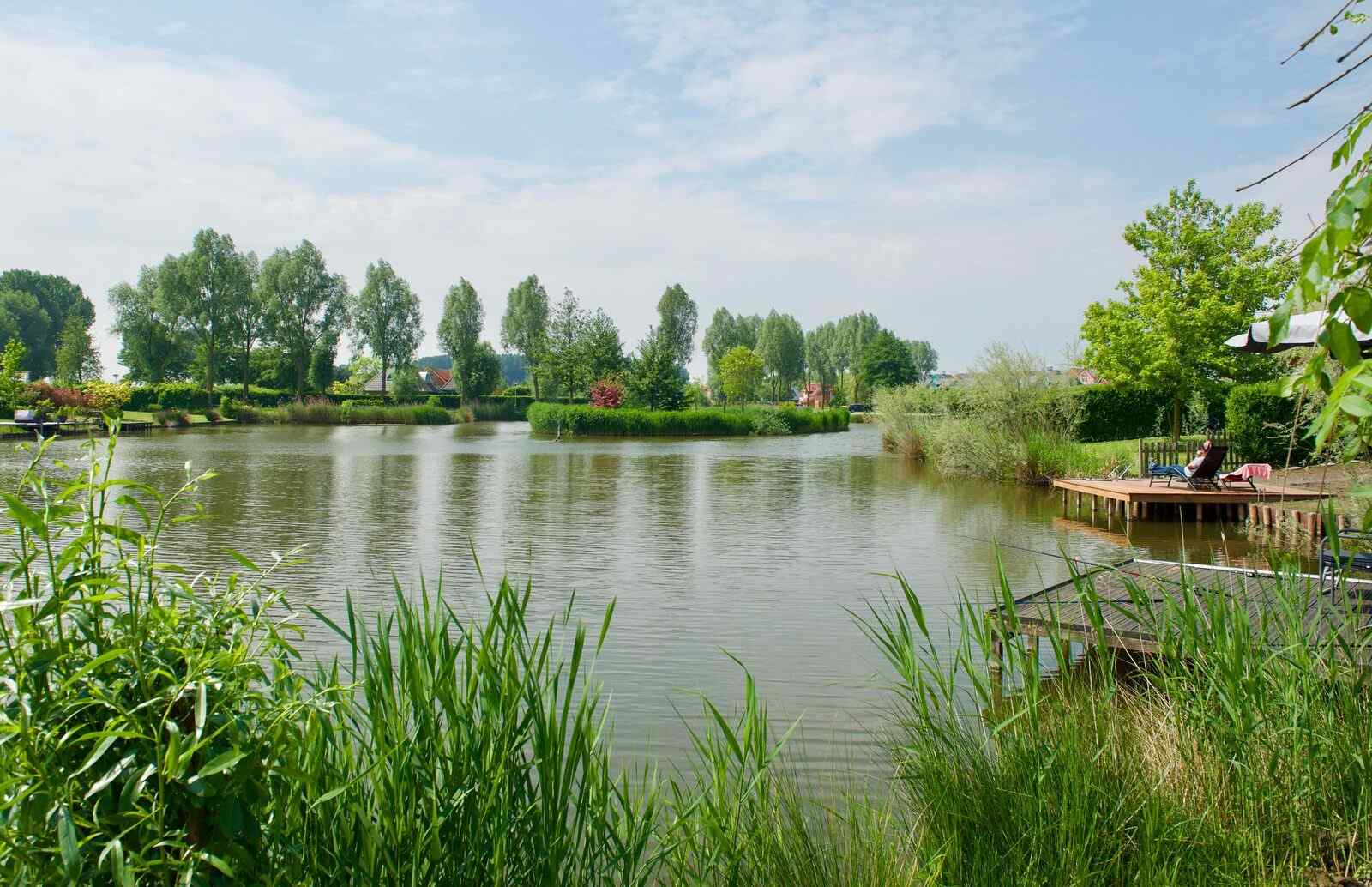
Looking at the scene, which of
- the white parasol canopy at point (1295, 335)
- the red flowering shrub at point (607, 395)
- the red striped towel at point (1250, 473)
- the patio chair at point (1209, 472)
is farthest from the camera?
the red flowering shrub at point (607, 395)

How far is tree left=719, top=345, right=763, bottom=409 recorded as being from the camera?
59.8m

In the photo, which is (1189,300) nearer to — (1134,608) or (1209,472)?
(1209,472)

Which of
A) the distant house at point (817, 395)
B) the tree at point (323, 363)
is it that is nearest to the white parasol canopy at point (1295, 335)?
the tree at point (323, 363)

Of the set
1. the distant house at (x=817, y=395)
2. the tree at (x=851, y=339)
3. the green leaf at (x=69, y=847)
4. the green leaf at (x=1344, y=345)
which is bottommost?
the green leaf at (x=69, y=847)

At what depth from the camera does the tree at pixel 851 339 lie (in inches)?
3401

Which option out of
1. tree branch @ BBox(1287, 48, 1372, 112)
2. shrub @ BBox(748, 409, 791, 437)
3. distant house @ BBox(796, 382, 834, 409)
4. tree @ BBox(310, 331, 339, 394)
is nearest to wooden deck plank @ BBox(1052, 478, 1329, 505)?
tree branch @ BBox(1287, 48, 1372, 112)

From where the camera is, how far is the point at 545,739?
8.79 ft

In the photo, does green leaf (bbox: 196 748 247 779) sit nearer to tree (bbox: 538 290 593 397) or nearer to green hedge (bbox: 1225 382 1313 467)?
green hedge (bbox: 1225 382 1313 467)

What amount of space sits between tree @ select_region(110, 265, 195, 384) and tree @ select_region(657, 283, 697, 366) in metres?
34.1

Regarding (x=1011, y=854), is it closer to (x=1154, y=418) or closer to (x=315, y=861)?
(x=315, y=861)

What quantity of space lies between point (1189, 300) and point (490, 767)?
25409mm

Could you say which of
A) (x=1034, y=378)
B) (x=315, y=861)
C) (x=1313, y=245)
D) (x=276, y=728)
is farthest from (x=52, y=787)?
(x=1034, y=378)

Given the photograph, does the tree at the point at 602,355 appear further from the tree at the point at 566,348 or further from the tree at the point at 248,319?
the tree at the point at 248,319

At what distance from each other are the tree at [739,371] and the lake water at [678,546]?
114ft
